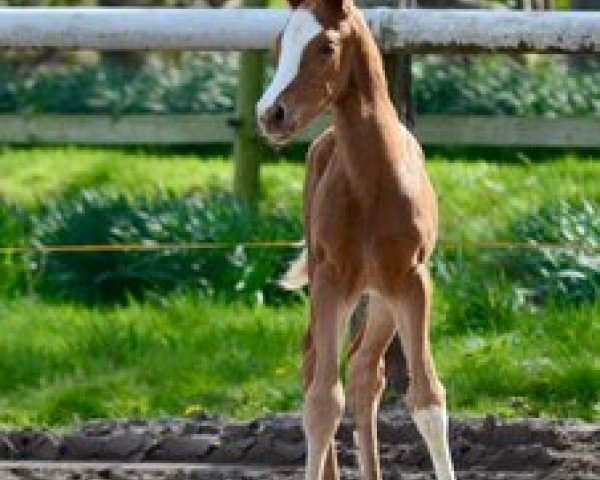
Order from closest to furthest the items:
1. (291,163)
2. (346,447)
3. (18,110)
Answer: (346,447) → (291,163) → (18,110)

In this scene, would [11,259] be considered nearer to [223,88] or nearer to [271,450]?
[271,450]

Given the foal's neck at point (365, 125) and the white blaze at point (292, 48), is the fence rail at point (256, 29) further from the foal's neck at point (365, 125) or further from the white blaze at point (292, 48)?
the white blaze at point (292, 48)

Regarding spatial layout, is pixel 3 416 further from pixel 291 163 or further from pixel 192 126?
pixel 291 163

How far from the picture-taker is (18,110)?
15.2 metres

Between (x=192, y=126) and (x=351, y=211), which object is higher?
(x=351, y=211)

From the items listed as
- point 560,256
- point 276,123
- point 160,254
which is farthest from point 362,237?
point 160,254

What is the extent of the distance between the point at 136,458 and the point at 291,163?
19.9 ft

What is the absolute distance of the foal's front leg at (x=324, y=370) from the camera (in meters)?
5.27

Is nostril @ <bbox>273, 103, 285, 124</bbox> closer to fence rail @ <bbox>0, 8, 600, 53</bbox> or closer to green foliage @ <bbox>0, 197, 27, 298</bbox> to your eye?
fence rail @ <bbox>0, 8, 600, 53</bbox>

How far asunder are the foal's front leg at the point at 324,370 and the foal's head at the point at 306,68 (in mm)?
429

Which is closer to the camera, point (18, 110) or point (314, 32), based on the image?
point (314, 32)

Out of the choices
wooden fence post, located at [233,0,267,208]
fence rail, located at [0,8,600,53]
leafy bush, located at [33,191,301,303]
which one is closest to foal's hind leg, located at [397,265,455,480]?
fence rail, located at [0,8,600,53]

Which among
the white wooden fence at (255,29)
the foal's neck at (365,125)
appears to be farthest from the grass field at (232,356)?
the foal's neck at (365,125)

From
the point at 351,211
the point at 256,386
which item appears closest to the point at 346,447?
the point at 256,386
